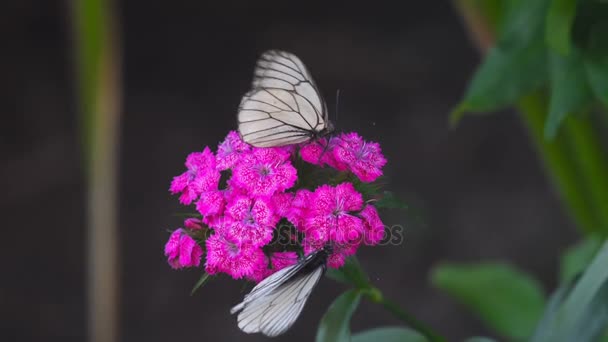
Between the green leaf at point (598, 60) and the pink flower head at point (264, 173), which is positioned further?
the green leaf at point (598, 60)

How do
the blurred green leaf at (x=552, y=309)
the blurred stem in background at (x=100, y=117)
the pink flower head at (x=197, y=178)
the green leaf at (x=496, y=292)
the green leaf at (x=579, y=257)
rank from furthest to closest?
the green leaf at (x=496, y=292) < the blurred stem in background at (x=100, y=117) < the green leaf at (x=579, y=257) < the blurred green leaf at (x=552, y=309) < the pink flower head at (x=197, y=178)

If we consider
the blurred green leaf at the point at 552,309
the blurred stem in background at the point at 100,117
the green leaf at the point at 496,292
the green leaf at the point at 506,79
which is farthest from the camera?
the green leaf at the point at 496,292

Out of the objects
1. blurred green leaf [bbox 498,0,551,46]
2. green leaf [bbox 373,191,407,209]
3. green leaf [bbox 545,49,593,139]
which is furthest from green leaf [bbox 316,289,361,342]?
blurred green leaf [bbox 498,0,551,46]

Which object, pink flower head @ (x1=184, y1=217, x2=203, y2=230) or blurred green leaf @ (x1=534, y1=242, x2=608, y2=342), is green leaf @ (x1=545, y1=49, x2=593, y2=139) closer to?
blurred green leaf @ (x1=534, y1=242, x2=608, y2=342)

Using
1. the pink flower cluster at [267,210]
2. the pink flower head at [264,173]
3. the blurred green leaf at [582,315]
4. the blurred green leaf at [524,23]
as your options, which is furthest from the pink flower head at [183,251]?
the blurred green leaf at [524,23]

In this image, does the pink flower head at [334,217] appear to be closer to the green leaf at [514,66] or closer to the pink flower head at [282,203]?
the pink flower head at [282,203]

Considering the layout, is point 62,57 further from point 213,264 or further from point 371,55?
point 213,264
